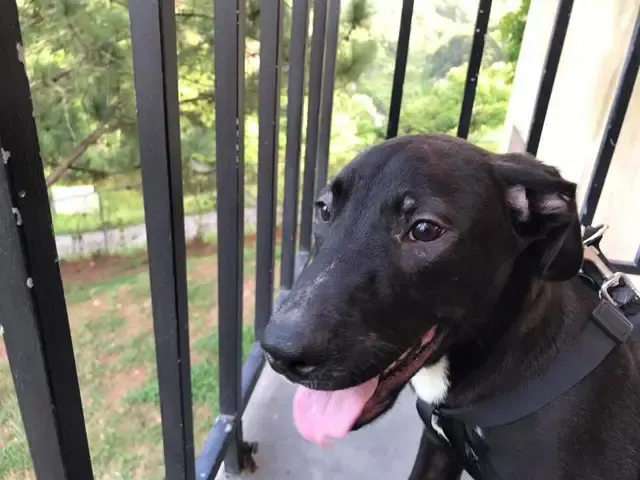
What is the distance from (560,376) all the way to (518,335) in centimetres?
11

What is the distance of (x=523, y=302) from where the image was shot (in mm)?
1370

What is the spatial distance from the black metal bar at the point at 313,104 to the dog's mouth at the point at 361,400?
1395 millimetres

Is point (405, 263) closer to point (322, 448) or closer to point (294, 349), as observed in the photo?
point (294, 349)

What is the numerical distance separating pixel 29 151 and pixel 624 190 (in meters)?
3.09

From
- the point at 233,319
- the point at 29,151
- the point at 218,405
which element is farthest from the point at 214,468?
the point at 29,151

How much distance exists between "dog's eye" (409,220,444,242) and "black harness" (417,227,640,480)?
381mm

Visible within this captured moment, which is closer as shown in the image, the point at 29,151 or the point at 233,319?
the point at 29,151

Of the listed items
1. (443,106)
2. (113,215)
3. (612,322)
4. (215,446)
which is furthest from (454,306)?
(443,106)

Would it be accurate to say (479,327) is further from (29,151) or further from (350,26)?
(350,26)

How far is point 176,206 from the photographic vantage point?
1212 mm

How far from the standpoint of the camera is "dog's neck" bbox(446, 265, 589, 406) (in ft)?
4.47

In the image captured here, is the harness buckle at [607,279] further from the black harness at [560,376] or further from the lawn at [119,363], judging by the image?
the lawn at [119,363]

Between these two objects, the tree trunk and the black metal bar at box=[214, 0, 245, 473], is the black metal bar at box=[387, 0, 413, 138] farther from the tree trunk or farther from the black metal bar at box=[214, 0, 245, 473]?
the tree trunk

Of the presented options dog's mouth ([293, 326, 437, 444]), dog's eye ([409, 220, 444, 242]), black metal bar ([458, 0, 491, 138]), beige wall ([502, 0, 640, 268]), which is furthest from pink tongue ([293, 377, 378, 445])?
beige wall ([502, 0, 640, 268])
